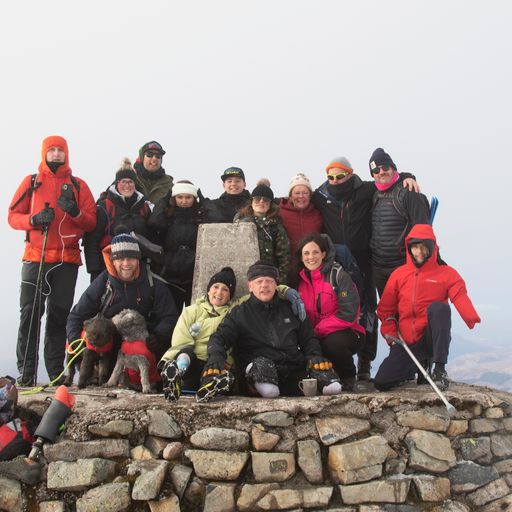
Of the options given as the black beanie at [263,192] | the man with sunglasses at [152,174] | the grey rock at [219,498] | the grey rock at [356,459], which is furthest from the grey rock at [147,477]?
the man with sunglasses at [152,174]

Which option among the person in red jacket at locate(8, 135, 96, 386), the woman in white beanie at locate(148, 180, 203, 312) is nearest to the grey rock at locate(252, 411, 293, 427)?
the woman in white beanie at locate(148, 180, 203, 312)

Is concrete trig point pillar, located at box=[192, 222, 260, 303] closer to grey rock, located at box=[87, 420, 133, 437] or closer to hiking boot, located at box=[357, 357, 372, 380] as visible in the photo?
hiking boot, located at box=[357, 357, 372, 380]

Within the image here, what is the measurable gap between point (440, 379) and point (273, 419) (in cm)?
195

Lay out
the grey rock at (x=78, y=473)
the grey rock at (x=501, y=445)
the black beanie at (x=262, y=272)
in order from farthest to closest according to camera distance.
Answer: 1. the black beanie at (x=262, y=272)
2. the grey rock at (x=501, y=445)
3. the grey rock at (x=78, y=473)

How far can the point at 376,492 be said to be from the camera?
4.44 metres

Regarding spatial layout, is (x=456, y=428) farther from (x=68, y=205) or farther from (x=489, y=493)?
(x=68, y=205)

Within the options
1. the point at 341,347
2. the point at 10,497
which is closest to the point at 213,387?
the point at 341,347

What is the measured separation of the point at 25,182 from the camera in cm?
682

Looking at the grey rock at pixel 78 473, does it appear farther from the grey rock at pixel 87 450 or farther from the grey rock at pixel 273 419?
the grey rock at pixel 273 419

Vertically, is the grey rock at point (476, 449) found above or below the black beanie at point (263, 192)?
below

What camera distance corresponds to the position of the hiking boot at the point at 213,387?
15.8 ft

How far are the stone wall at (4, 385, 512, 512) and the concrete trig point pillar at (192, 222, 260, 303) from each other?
205 cm

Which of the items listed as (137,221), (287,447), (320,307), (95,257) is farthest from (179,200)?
(287,447)

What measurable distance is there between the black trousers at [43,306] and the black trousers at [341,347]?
3.43 meters
